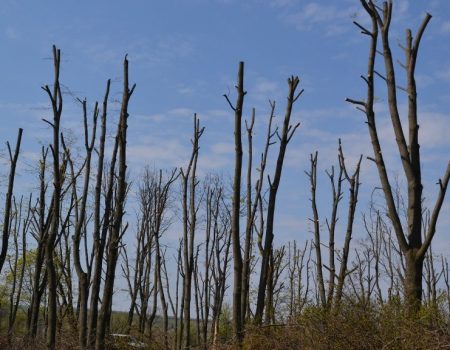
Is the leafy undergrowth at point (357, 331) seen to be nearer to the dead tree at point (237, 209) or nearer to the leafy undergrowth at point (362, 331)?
the leafy undergrowth at point (362, 331)

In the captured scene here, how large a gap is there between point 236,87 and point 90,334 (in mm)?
5003

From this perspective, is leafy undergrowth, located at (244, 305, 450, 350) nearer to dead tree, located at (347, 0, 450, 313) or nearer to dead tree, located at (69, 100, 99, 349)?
dead tree, located at (347, 0, 450, 313)

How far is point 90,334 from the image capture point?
10344 millimetres

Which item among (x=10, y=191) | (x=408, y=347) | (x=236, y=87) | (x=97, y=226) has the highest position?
(x=236, y=87)

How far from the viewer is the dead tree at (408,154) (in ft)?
25.3

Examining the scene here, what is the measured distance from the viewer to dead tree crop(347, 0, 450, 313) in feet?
25.3

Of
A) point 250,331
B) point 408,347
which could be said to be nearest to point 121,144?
point 250,331

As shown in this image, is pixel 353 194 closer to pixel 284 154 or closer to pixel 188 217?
pixel 284 154

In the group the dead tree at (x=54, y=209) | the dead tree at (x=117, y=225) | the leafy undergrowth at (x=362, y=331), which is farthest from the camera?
the dead tree at (x=54, y=209)

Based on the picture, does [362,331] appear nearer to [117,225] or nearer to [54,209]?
[117,225]

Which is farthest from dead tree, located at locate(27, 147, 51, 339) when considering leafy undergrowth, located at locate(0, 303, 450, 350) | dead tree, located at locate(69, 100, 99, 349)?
leafy undergrowth, located at locate(0, 303, 450, 350)

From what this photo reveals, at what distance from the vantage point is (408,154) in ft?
26.9

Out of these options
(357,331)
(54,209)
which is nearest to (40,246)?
(54,209)

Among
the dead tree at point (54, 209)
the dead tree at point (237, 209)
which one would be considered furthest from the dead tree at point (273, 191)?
the dead tree at point (54, 209)
